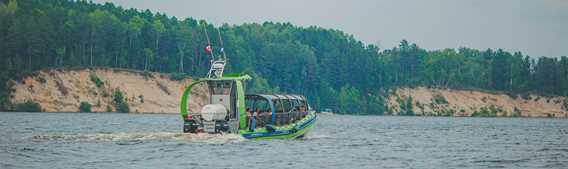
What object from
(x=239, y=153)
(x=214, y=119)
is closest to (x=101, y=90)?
(x=214, y=119)

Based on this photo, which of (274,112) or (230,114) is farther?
(274,112)

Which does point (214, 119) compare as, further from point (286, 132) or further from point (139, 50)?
point (139, 50)

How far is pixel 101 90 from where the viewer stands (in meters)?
136

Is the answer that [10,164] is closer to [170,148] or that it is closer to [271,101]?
[170,148]

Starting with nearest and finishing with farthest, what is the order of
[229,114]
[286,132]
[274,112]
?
[229,114], [274,112], [286,132]

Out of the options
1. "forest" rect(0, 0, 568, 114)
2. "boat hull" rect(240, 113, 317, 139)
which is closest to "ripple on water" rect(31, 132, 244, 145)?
"boat hull" rect(240, 113, 317, 139)

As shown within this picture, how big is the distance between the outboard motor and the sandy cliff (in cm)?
7669

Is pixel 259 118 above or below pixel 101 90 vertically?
below

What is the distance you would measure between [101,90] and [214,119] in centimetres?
8788

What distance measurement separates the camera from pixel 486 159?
45844mm

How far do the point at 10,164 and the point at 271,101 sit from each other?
2235 centimetres

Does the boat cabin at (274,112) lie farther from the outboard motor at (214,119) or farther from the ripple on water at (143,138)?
the ripple on water at (143,138)

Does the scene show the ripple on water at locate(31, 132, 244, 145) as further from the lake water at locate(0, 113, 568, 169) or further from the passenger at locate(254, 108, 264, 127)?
the passenger at locate(254, 108, 264, 127)

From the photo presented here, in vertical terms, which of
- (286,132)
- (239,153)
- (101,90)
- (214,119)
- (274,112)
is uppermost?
(101,90)
